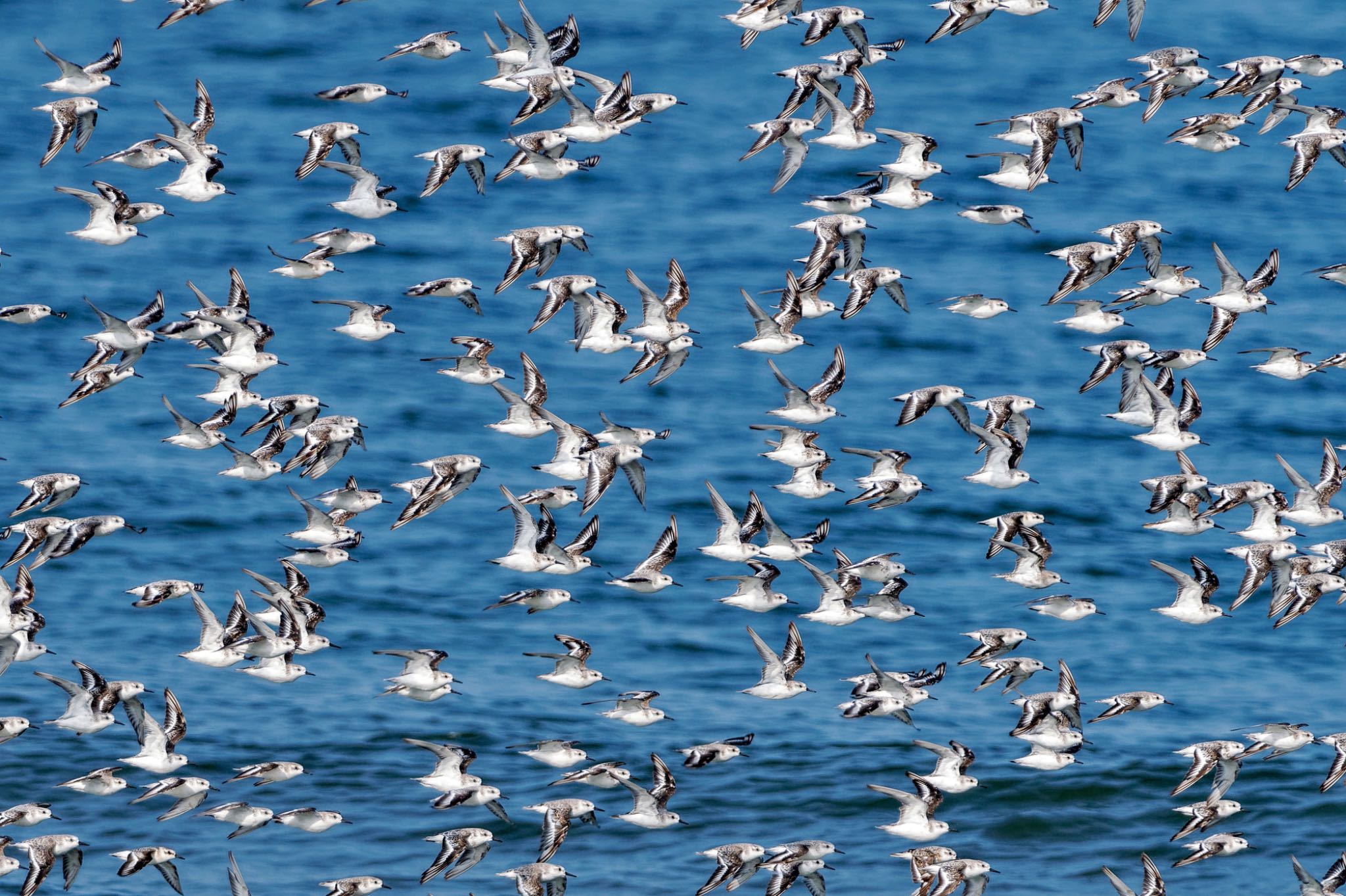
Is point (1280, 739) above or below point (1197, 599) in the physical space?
below

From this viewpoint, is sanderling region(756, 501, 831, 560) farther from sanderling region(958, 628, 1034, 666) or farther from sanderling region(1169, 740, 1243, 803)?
sanderling region(1169, 740, 1243, 803)

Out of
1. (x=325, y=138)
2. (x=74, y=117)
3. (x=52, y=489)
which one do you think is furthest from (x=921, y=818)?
(x=74, y=117)

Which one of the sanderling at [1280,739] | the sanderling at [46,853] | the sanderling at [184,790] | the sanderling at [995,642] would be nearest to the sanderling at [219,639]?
the sanderling at [184,790]

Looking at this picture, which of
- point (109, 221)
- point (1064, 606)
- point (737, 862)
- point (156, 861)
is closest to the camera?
point (156, 861)

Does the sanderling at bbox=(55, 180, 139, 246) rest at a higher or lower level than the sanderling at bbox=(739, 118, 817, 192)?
lower

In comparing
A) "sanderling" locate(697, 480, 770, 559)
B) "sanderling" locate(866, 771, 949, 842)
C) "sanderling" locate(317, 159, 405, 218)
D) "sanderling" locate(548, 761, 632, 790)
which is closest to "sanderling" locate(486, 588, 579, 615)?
"sanderling" locate(697, 480, 770, 559)

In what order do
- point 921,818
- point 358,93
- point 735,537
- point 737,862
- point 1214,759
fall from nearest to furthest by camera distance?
point 737,862
point 1214,759
point 921,818
point 735,537
point 358,93

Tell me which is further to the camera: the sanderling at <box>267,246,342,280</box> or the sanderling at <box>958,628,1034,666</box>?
the sanderling at <box>267,246,342,280</box>

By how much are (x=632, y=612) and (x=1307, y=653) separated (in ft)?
40.0

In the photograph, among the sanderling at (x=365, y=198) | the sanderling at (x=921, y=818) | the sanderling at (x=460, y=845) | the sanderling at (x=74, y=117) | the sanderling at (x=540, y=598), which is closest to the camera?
the sanderling at (x=460, y=845)

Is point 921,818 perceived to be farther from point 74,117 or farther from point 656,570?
point 74,117

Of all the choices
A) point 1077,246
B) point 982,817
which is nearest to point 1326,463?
point 1077,246

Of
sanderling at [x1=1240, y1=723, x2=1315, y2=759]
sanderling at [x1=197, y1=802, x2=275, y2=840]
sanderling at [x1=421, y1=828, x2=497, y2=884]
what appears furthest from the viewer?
sanderling at [x1=197, y1=802, x2=275, y2=840]

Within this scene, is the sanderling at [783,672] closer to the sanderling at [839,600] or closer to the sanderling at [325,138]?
the sanderling at [839,600]
